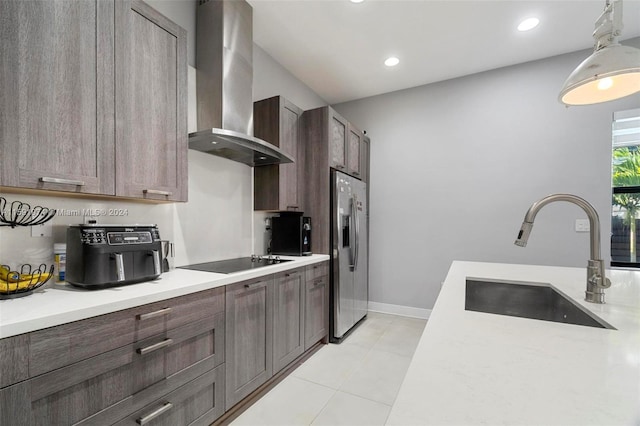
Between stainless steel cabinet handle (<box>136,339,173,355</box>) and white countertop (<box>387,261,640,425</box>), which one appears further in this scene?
stainless steel cabinet handle (<box>136,339,173,355</box>)

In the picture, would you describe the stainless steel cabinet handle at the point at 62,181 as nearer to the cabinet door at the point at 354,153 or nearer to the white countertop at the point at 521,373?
the white countertop at the point at 521,373

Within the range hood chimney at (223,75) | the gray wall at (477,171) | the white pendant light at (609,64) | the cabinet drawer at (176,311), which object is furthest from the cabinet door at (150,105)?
the gray wall at (477,171)

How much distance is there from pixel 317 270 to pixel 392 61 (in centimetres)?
240

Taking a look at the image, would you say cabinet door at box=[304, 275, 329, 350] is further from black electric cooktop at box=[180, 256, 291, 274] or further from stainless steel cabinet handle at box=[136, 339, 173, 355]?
stainless steel cabinet handle at box=[136, 339, 173, 355]

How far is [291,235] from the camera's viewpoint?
8.88 feet

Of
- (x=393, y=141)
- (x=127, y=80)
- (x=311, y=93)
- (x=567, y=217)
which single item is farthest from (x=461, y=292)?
(x=311, y=93)

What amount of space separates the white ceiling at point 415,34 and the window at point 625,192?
94 centimetres

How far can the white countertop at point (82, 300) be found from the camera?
2.99ft

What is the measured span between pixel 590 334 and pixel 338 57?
119 inches

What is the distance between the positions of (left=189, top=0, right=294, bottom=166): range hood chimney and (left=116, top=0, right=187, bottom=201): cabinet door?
29cm

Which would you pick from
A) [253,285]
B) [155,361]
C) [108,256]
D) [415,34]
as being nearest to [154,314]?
[155,361]

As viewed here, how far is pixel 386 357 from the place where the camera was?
256cm

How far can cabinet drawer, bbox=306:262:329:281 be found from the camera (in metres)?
2.50

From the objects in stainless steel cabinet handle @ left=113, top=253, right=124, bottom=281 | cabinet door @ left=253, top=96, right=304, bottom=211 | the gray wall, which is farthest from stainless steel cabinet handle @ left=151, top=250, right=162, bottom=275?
the gray wall
